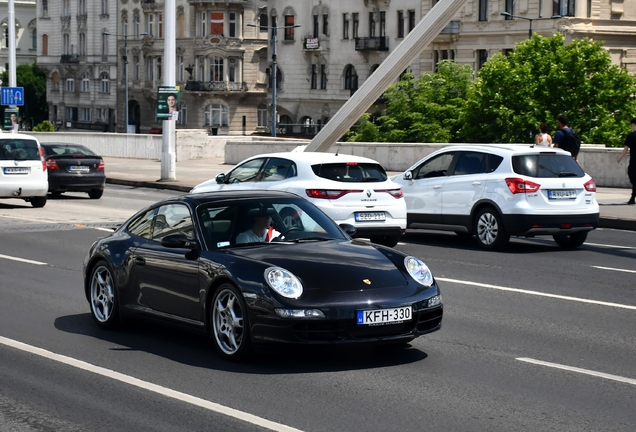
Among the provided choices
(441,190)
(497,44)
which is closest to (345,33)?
(497,44)

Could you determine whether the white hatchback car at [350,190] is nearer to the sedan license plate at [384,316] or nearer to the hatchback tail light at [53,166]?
the sedan license plate at [384,316]

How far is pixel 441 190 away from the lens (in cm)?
1900

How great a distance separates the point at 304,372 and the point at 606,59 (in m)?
54.4

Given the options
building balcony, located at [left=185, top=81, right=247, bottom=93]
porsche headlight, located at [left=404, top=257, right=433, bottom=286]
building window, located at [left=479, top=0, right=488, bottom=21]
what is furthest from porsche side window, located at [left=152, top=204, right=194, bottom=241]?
building balcony, located at [left=185, top=81, right=247, bottom=93]

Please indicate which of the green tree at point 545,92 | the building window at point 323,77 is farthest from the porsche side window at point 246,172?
the building window at point 323,77

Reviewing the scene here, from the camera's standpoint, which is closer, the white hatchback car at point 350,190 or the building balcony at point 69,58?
the white hatchback car at point 350,190

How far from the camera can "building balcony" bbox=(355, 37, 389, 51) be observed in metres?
86.9

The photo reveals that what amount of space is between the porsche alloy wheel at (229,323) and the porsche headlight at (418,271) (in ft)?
4.36

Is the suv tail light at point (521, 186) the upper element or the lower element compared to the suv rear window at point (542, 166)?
lower

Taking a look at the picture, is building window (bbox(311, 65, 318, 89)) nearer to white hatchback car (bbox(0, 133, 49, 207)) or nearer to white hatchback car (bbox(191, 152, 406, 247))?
white hatchback car (bbox(0, 133, 49, 207))

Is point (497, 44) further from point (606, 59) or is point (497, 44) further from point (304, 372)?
point (304, 372)

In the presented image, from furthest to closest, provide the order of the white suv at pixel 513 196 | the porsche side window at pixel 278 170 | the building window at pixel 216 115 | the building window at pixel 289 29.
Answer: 1. the building window at pixel 216 115
2. the building window at pixel 289 29
3. the porsche side window at pixel 278 170
4. the white suv at pixel 513 196

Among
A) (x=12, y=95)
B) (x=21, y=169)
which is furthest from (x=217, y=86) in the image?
(x=21, y=169)

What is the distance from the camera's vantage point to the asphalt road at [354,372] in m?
7.48
